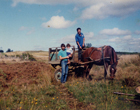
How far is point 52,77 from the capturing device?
26.5ft

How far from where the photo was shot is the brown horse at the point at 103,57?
7.31 m

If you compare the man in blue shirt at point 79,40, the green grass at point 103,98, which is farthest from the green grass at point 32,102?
the man in blue shirt at point 79,40

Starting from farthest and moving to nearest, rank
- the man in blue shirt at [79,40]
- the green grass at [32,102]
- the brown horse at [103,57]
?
1. the man in blue shirt at [79,40]
2. the brown horse at [103,57]
3. the green grass at [32,102]

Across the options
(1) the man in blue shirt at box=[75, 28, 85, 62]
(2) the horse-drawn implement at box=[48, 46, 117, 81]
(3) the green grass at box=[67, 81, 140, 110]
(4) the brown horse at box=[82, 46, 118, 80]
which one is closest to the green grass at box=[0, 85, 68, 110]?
(3) the green grass at box=[67, 81, 140, 110]

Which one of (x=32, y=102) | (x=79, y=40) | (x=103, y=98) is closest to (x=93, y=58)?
(x=79, y=40)

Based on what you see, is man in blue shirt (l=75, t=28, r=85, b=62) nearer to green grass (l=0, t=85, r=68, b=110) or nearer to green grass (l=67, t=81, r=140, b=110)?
green grass (l=67, t=81, r=140, b=110)

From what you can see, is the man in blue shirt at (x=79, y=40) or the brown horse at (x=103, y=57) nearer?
the brown horse at (x=103, y=57)

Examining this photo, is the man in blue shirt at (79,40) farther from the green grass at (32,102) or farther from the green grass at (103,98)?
the green grass at (32,102)

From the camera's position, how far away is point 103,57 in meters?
7.49

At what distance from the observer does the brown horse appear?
7.31m

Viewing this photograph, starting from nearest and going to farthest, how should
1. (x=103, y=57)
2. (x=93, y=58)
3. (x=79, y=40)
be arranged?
(x=103, y=57), (x=93, y=58), (x=79, y=40)

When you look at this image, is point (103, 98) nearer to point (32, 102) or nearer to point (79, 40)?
point (32, 102)

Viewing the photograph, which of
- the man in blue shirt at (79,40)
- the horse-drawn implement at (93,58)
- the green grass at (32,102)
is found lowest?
the green grass at (32,102)

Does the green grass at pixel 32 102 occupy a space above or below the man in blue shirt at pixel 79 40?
below
